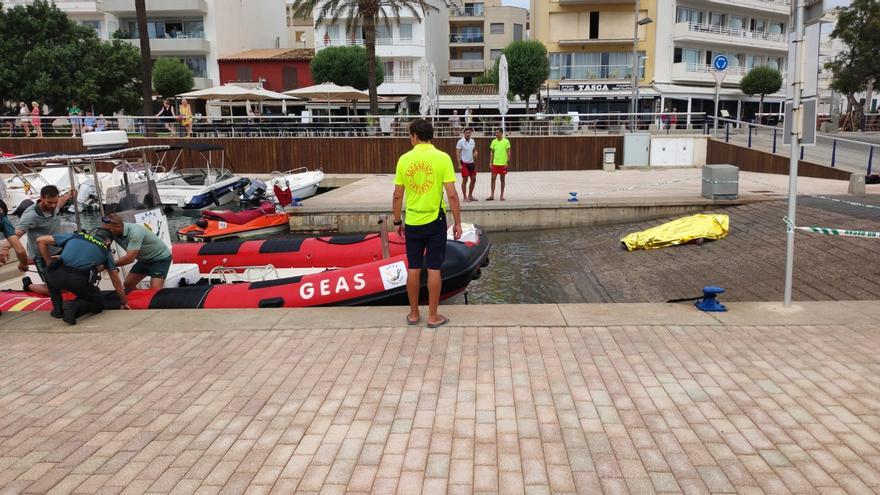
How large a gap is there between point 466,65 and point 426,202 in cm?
5311

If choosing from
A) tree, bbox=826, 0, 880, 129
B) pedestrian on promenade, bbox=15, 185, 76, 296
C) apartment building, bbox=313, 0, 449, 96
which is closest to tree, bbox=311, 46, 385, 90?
apartment building, bbox=313, 0, 449, 96

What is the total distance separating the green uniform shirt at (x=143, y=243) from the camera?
6817 mm

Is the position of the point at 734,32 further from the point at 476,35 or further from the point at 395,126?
the point at 395,126

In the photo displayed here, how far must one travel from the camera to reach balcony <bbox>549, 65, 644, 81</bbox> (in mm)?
41625

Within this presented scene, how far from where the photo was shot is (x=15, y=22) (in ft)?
111

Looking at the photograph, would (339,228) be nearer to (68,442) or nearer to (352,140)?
(352,140)

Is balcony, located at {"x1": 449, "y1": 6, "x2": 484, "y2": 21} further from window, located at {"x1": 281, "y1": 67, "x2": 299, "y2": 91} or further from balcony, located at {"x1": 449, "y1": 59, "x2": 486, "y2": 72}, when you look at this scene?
window, located at {"x1": 281, "y1": 67, "x2": 299, "y2": 91}

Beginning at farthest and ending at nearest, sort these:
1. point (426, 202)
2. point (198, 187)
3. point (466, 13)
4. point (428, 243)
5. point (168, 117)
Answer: point (466, 13) < point (168, 117) < point (198, 187) < point (428, 243) < point (426, 202)

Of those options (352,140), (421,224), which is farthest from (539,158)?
(421,224)

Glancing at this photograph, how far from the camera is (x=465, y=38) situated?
5641cm

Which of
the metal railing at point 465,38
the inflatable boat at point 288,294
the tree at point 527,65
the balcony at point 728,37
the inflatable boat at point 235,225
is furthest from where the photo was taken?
the metal railing at point 465,38

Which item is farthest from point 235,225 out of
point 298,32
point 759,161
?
point 298,32

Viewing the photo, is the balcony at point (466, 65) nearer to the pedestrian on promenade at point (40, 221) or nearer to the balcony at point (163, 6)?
the balcony at point (163, 6)

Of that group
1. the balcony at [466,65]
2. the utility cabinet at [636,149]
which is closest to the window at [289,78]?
the balcony at [466,65]
